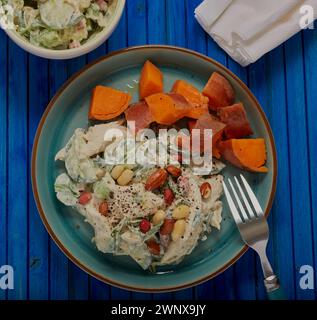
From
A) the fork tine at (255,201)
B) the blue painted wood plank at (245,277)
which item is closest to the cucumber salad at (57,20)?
the fork tine at (255,201)

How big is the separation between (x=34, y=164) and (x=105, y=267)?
255 mm

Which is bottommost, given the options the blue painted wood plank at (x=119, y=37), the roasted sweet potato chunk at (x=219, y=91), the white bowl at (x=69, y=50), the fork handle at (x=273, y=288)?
the fork handle at (x=273, y=288)

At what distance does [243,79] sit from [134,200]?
37cm

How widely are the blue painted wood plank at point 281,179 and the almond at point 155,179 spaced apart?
275 mm

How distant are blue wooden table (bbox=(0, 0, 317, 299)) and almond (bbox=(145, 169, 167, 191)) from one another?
0.26 m

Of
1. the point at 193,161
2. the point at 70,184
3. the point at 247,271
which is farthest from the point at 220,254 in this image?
the point at 70,184

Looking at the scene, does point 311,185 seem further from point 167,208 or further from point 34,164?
point 34,164

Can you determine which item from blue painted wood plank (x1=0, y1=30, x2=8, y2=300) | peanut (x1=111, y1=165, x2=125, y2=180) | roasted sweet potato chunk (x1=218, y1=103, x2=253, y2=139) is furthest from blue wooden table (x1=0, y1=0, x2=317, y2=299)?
peanut (x1=111, y1=165, x2=125, y2=180)

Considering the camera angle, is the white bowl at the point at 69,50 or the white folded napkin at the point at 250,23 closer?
the white bowl at the point at 69,50

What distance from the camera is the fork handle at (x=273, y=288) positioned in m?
1.09

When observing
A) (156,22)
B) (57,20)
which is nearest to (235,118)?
(156,22)

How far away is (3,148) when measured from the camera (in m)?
1.16

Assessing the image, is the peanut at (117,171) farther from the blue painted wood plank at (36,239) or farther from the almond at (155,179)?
the blue painted wood plank at (36,239)

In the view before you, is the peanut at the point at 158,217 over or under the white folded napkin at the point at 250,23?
under
